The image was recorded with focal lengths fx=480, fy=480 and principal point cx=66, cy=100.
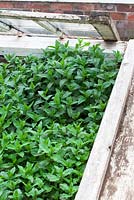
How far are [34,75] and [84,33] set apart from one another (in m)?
0.70

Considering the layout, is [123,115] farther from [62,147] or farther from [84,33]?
[84,33]

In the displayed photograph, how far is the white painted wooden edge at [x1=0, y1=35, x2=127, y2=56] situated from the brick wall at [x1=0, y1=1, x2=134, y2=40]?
3.70ft

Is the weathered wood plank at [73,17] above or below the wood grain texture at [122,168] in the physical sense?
above

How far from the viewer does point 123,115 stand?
1958 millimetres

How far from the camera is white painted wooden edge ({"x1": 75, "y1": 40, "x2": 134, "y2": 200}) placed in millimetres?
1556

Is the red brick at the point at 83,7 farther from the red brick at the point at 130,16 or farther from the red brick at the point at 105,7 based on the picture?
the red brick at the point at 130,16

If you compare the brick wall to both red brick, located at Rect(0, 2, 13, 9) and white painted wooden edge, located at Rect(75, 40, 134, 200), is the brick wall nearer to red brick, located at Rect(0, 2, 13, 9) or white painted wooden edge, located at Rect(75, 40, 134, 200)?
red brick, located at Rect(0, 2, 13, 9)

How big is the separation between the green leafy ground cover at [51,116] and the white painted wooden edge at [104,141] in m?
0.14

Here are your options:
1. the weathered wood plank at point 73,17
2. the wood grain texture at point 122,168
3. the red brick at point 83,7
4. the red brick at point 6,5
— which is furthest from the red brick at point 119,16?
the wood grain texture at point 122,168

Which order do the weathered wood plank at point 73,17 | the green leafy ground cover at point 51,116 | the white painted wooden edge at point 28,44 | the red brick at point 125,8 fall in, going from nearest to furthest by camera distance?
the green leafy ground cover at point 51,116, the weathered wood plank at point 73,17, the white painted wooden edge at point 28,44, the red brick at point 125,8

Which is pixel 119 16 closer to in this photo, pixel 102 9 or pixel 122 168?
pixel 102 9

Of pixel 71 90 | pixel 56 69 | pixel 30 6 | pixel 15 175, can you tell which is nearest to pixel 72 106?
pixel 71 90

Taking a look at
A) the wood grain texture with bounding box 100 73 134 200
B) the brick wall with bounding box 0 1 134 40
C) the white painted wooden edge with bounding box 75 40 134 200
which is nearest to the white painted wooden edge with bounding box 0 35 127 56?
the white painted wooden edge with bounding box 75 40 134 200

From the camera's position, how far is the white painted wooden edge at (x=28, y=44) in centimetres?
274
